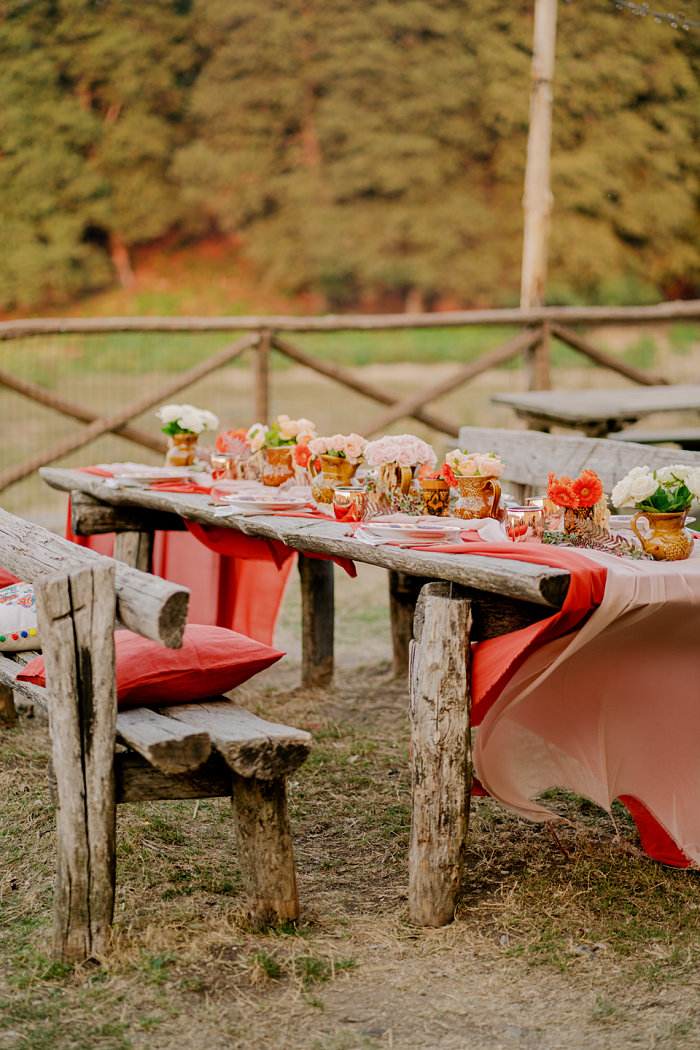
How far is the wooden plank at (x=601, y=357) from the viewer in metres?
6.90

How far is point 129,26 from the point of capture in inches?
872

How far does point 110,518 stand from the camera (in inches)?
144

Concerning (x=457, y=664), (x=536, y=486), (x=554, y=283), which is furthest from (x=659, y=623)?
(x=554, y=283)

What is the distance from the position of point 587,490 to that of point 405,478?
527 millimetres

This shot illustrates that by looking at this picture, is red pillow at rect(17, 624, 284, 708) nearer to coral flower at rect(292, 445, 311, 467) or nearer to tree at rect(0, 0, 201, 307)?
coral flower at rect(292, 445, 311, 467)

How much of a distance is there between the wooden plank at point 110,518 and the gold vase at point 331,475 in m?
0.91

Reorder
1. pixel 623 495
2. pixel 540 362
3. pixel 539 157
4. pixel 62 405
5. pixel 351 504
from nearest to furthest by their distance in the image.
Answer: pixel 623 495 < pixel 351 504 < pixel 62 405 < pixel 540 362 < pixel 539 157

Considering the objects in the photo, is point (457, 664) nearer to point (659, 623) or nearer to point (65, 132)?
point (659, 623)

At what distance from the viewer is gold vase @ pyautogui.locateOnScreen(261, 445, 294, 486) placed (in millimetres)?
3213

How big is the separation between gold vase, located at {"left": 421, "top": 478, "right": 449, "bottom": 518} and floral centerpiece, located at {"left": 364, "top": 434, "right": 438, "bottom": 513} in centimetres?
3

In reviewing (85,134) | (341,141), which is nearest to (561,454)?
(341,141)

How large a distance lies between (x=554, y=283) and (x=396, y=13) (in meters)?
6.48

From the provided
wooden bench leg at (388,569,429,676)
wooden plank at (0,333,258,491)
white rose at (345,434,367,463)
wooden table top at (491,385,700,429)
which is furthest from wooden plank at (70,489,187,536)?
wooden plank at (0,333,258,491)

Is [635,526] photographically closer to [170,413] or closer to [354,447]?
[354,447]
